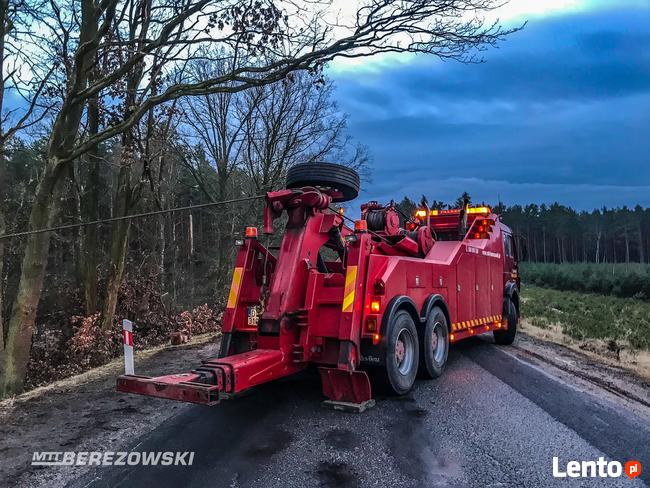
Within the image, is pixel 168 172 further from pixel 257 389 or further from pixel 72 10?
pixel 257 389

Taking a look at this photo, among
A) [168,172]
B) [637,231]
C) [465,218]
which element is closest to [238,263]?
[465,218]

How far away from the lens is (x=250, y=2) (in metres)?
8.22

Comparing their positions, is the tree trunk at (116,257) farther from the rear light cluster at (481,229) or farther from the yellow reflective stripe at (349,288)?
the yellow reflective stripe at (349,288)

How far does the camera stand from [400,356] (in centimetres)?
688

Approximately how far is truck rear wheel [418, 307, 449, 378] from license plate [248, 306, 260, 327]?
2416 mm

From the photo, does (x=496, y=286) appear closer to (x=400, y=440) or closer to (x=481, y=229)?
(x=481, y=229)

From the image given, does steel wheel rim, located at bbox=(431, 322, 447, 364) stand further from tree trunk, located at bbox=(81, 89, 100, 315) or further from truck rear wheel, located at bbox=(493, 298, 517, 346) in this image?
tree trunk, located at bbox=(81, 89, 100, 315)

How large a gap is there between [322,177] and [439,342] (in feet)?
10.6

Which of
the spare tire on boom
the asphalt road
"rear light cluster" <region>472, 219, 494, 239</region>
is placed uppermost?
the spare tire on boom

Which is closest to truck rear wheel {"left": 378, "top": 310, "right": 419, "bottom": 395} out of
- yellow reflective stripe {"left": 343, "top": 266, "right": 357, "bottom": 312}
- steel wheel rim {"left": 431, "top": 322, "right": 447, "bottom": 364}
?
yellow reflective stripe {"left": 343, "top": 266, "right": 357, "bottom": 312}

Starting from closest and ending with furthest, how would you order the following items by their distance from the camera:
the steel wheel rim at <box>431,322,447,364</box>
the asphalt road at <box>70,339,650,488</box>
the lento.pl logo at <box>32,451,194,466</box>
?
the asphalt road at <box>70,339,650,488</box> < the lento.pl logo at <box>32,451,194,466</box> < the steel wheel rim at <box>431,322,447,364</box>

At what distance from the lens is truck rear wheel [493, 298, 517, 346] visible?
1154 cm

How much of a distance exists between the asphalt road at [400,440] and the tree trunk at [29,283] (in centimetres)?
396

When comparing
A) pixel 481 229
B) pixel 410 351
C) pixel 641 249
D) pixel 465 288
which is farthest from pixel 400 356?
pixel 641 249
